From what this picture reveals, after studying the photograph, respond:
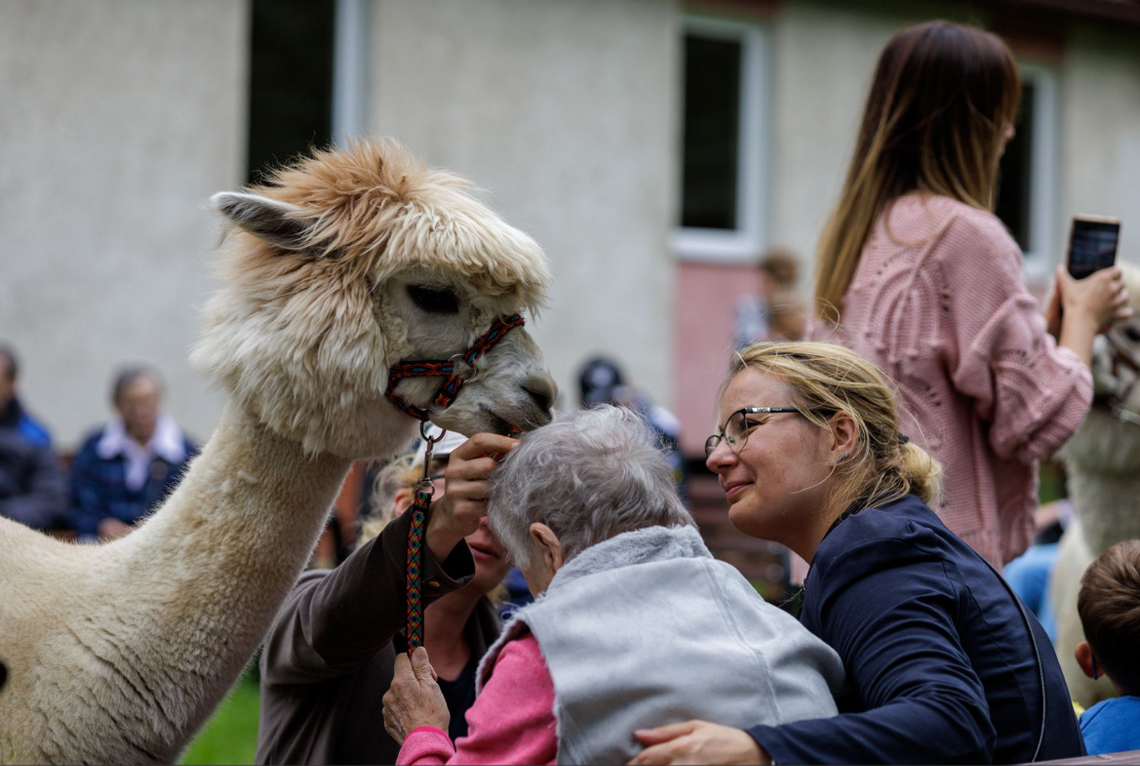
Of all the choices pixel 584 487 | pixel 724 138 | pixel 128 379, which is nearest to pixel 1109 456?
pixel 584 487

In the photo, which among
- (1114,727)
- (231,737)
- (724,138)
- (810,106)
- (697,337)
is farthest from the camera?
(724,138)

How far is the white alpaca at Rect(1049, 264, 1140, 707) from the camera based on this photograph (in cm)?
411

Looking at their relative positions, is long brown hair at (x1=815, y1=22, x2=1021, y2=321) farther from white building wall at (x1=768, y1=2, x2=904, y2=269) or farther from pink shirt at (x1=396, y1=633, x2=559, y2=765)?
white building wall at (x1=768, y1=2, x2=904, y2=269)

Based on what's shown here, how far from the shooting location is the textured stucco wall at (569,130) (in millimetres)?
9914

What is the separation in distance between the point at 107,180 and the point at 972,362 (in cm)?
733

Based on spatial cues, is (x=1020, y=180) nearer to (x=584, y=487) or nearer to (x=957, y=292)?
(x=957, y=292)

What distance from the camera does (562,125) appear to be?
10508mm

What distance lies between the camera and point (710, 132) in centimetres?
1173

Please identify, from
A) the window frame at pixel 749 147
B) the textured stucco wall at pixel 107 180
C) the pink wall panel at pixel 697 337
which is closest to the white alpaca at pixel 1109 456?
the textured stucco wall at pixel 107 180

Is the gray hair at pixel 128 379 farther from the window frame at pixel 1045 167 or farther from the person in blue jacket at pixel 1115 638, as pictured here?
the window frame at pixel 1045 167

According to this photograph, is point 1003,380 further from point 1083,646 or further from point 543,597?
point 543,597

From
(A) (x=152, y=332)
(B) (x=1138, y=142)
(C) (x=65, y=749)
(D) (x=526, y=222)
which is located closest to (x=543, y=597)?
(C) (x=65, y=749)

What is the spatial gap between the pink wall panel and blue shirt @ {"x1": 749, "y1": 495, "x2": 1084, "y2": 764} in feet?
29.6

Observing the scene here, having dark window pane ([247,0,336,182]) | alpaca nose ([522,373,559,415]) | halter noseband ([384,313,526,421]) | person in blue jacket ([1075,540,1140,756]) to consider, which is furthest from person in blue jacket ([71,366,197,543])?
person in blue jacket ([1075,540,1140,756])
